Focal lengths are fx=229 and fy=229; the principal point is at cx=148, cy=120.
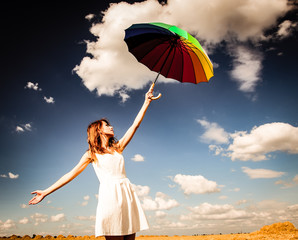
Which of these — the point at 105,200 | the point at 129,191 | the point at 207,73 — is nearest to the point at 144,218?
the point at 129,191

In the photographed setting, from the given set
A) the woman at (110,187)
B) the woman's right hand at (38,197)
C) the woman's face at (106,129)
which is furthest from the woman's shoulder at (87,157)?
the woman's right hand at (38,197)

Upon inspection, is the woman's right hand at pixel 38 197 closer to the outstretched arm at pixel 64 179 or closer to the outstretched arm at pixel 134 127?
the outstretched arm at pixel 64 179

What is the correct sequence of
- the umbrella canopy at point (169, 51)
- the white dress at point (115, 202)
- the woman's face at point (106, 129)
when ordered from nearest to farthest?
the white dress at point (115, 202) → the woman's face at point (106, 129) → the umbrella canopy at point (169, 51)

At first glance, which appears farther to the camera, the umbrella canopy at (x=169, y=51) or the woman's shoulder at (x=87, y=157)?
the umbrella canopy at (x=169, y=51)

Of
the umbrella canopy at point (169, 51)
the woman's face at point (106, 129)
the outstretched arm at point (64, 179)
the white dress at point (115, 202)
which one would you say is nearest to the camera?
the white dress at point (115, 202)

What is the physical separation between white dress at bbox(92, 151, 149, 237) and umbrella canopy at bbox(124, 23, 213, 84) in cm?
311

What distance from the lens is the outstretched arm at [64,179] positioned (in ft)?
11.0

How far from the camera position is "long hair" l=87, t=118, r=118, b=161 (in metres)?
3.42

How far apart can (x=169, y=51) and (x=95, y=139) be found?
10.6 ft

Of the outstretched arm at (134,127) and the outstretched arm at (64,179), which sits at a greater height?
the outstretched arm at (134,127)

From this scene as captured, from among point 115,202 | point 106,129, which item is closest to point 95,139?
point 106,129

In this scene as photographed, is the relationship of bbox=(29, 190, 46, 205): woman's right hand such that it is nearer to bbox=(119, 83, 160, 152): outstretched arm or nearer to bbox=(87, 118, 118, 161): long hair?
bbox=(87, 118, 118, 161): long hair

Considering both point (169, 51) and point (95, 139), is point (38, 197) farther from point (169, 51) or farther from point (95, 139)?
point (169, 51)

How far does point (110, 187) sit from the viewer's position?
3.13m
